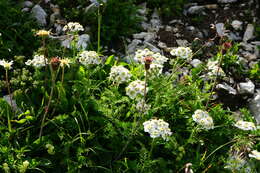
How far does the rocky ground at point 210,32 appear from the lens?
15.5ft

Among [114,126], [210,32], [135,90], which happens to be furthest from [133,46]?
[135,90]

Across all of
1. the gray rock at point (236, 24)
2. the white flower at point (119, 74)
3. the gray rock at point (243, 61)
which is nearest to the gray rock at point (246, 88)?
the gray rock at point (243, 61)

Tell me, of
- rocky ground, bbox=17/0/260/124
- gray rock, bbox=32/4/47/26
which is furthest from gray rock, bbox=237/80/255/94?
gray rock, bbox=32/4/47/26

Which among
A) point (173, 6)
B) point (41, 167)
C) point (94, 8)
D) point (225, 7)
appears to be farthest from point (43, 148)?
point (225, 7)

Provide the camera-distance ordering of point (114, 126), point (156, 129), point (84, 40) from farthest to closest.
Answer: point (84, 40)
point (114, 126)
point (156, 129)

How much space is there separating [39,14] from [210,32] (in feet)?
8.31

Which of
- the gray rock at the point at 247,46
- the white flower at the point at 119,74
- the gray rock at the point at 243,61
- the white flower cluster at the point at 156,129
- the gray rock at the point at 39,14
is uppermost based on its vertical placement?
the gray rock at the point at 39,14

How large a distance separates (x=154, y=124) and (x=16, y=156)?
1.23 metres

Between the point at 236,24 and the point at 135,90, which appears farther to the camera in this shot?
the point at 236,24

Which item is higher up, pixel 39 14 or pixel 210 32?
pixel 39 14

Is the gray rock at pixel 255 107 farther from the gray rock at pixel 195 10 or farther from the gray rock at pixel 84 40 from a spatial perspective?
the gray rock at pixel 84 40

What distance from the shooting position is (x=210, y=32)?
18.7ft

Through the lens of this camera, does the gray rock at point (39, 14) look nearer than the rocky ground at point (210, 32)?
No

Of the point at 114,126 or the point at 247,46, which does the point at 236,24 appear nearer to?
the point at 247,46
